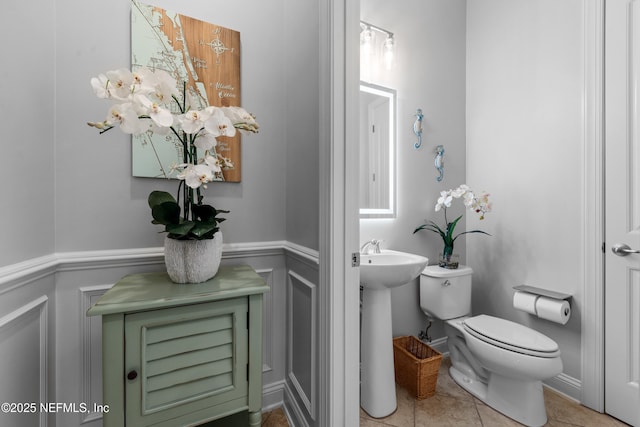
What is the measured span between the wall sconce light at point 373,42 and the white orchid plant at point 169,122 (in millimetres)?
1232

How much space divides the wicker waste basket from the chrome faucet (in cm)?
63

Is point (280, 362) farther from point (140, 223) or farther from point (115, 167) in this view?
point (115, 167)

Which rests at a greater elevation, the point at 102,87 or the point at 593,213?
the point at 102,87

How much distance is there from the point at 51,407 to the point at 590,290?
2.58 metres

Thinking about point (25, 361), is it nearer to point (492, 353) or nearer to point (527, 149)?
point (492, 353)

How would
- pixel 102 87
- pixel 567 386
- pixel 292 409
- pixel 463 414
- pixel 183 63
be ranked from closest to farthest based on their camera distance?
pixel 102 87, pixel 183 63, pixel 292 409, pixel 463 414, pixel 567 386

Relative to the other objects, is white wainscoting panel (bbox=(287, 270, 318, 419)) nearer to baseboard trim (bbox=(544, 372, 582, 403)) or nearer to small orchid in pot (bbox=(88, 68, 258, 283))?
small orchid in pot (bbox=(88, 68, 258, 283))

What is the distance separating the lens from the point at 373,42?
188 centimetres

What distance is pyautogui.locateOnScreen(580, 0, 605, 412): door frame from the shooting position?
151 cm

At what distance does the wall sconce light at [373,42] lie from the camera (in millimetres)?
1820

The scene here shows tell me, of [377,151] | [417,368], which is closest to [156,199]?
[377,151]

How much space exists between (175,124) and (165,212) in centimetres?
32

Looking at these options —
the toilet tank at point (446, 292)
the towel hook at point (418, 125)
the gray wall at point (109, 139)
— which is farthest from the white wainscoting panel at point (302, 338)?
the towel hook at point (418, 125)

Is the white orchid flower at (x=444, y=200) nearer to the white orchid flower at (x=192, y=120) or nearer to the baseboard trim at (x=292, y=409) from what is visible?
the baseboard trim at (x=292, y=409)
